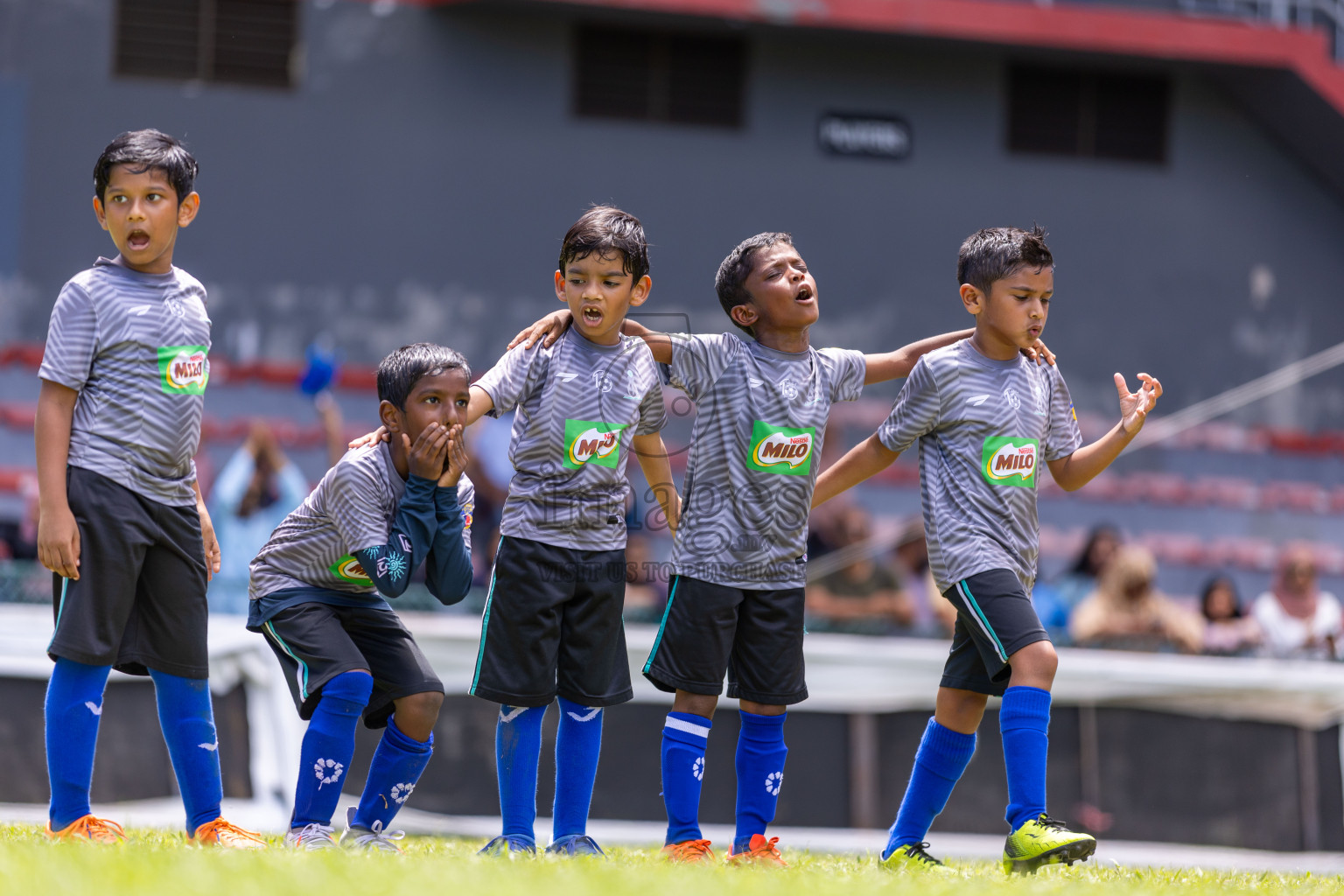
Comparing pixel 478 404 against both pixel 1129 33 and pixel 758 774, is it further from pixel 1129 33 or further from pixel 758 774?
pixel 1129 33

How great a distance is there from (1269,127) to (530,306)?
18.9 feet

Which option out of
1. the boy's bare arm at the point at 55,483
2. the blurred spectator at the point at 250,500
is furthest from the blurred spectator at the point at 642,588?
the boy's bare arm at the point at 55,483

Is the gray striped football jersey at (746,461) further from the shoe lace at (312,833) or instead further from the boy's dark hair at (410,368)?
the shoe lace at (312,833)

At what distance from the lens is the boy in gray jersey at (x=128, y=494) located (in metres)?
3.81

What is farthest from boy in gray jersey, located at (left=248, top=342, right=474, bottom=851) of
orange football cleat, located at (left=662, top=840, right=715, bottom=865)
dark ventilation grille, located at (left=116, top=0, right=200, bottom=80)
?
dark ventilation grille, located at (left=116, top=0, right=200, bottom=80)

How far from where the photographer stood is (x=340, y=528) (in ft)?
13.3

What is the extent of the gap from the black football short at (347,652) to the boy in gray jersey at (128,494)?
9.7 inches

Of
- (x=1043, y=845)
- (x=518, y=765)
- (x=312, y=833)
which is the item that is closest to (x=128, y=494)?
(x=312, y=833)

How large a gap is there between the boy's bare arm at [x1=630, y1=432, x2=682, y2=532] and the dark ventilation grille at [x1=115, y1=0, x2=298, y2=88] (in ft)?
22.0

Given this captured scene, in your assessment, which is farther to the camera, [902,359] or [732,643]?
[902,359]

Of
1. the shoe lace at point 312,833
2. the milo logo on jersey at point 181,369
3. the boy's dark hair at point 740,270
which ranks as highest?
the boy's dark hair at point 740,270

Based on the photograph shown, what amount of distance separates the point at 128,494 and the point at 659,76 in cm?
751

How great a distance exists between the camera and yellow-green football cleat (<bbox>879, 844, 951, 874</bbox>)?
4.24m

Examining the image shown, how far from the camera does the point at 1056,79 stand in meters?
11.3
